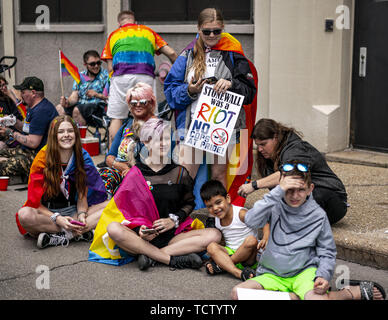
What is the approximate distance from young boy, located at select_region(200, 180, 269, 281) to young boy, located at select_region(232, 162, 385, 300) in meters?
0.41

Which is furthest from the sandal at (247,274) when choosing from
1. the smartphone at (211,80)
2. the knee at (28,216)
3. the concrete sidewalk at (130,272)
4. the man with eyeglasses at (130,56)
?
the man with eyeglasses at (130,56)

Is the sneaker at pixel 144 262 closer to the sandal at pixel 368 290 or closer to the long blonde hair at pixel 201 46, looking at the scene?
the sandal at pixel 368 290

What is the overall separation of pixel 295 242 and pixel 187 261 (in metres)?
1.11

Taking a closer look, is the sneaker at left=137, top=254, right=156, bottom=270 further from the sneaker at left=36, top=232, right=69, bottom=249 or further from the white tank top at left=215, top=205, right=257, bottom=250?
the sneaker at left=36, top=232, right=69, bottom=249

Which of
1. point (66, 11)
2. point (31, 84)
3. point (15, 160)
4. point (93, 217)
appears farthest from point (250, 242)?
point (66, 11)

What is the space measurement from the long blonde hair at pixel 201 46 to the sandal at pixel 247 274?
202cm

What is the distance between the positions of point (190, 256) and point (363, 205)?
2.13 metres

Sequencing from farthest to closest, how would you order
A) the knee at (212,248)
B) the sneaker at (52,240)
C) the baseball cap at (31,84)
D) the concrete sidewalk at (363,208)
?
the baseball cap at (31,84), the sneaker at (52,240), the concrete sidewalk at (363,208), the knee at (212,248)

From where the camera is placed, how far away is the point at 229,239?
197 inches

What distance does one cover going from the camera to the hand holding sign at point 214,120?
18.5 ft

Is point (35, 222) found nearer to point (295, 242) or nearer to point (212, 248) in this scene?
point (212, 248)

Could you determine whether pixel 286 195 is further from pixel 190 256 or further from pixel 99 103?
pixel 99 103
